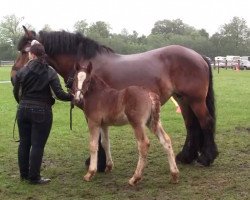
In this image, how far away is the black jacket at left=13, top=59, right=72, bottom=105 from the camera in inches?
213

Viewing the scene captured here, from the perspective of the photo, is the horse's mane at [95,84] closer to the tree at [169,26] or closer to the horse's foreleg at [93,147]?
the horse's foreleg at [93,147]

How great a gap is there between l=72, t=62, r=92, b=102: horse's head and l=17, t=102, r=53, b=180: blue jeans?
57 centimetres

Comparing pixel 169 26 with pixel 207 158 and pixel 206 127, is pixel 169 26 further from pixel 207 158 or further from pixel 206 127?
pixel 207 158

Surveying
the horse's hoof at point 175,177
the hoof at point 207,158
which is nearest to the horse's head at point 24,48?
the horse's hoof at point 175,177

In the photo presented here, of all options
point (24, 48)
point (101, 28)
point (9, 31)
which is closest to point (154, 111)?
point (24, 48)

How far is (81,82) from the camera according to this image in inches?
209

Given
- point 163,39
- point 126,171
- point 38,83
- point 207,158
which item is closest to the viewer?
point 38,83

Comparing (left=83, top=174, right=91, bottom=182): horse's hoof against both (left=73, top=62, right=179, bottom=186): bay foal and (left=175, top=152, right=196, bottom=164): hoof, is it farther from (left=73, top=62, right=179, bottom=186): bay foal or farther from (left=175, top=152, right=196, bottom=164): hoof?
(left=175, top=152, right=196, bottom=164): hoof

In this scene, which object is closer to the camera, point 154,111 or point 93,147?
point 154,111

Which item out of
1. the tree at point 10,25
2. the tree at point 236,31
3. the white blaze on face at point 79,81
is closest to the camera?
the white blaze on face at point 79,81

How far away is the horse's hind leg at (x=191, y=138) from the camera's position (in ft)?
22.4

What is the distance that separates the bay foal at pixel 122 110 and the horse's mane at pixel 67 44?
604 millimetres

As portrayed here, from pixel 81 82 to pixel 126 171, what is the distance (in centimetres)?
178

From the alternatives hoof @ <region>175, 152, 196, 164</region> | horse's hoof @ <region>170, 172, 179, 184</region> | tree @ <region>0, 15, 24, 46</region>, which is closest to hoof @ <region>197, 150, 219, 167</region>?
hoof @ <region>175, 152, 196, 164</region>
